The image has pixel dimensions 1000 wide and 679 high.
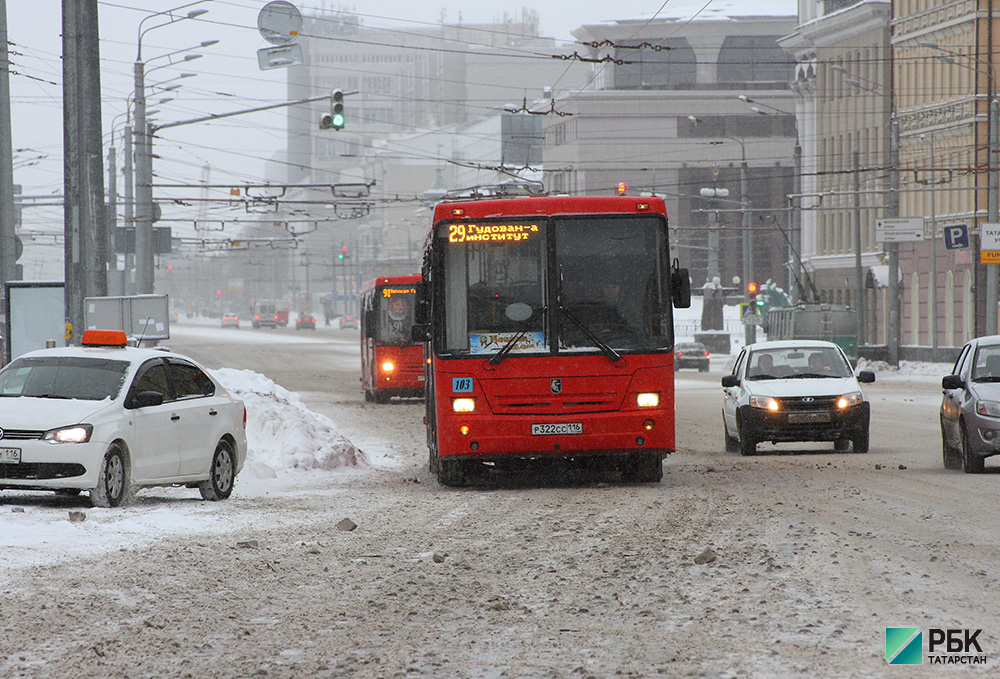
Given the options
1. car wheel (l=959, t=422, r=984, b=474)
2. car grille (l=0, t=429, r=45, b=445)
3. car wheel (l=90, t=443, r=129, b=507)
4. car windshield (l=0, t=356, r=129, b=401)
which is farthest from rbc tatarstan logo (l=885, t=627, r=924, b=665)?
car wheel (l=959, t=422, r=984, b=474)

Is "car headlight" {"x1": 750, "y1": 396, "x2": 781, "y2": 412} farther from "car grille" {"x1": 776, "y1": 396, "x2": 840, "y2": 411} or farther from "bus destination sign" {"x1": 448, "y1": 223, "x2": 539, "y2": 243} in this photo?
"bus destination sign" {"x1": 448, "y1": 223, "x2": 539, "y2": 243}

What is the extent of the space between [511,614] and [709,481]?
8.41m

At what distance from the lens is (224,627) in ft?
24.7

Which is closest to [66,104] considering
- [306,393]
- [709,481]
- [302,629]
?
[709,481]

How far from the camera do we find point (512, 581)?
892 centimetres

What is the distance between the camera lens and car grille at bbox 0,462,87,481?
12.7 meters

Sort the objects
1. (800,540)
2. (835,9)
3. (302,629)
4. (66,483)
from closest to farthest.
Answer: (302,629)
(800,540)
(66,483)
(835,9)

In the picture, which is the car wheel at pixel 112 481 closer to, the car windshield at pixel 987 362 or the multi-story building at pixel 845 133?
the car windshield at pixel 987 362

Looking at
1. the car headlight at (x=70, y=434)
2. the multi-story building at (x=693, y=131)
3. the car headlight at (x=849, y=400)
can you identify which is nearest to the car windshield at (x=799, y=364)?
the car headlight at (x=849, y=400)

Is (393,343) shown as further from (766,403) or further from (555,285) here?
(555,285)

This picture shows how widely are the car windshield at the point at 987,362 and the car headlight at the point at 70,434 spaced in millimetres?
9412

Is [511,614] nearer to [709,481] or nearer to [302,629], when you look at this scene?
[302,629]

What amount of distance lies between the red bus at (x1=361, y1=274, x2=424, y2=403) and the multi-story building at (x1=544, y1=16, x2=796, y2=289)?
224 ft

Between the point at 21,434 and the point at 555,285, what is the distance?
523cm
